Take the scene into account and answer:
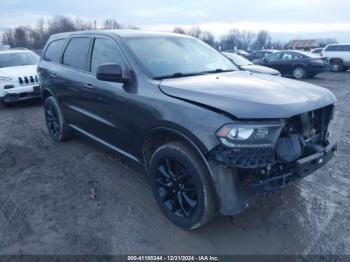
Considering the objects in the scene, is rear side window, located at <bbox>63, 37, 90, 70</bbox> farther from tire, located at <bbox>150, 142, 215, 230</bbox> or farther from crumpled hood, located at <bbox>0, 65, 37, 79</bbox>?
crumpled hood, located at <bbox>0, 65, 37, 79</bbox>

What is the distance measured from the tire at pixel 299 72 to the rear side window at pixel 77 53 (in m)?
13.7

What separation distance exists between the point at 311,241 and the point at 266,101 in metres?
1.39

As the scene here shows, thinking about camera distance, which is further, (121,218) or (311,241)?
(121,218)

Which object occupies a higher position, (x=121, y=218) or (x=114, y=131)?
(x=114, y=131)

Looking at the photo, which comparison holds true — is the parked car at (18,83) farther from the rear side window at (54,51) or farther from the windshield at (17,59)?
the rear side window at (54,51)

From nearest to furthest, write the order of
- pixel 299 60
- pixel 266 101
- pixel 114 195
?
pixel 266 101, pixel 114 195, pixel 299 60

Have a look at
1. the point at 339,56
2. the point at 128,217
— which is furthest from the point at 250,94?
the point at 339,56

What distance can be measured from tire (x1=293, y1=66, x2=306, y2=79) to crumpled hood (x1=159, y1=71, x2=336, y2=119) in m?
13.8

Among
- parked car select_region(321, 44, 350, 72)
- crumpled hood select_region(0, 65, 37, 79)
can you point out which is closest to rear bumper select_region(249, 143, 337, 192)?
crumpled hood select_region(0, 65, 37, 79)

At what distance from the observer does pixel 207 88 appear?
2.97 m

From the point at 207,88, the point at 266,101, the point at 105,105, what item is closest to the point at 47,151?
the point at 105,105

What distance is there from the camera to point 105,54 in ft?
13.1

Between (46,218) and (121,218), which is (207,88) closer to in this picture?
(121,218)

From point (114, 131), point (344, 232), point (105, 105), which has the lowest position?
point (344, 232)
